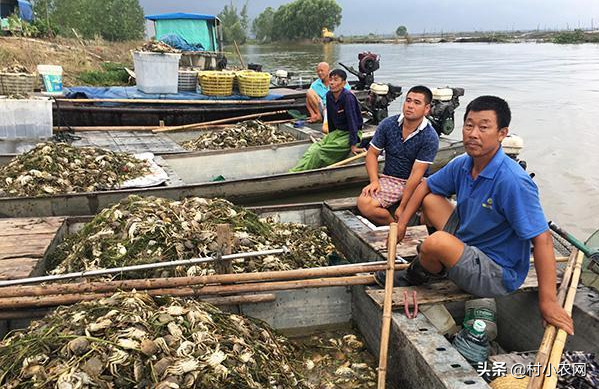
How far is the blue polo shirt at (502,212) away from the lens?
289 cm

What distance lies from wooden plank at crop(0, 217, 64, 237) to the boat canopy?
10903 mm

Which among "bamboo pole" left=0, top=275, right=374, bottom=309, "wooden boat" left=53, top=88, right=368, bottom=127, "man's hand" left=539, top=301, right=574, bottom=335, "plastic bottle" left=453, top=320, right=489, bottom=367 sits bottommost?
"plastic bottle" left=453, top=320, right=489, bottom=367

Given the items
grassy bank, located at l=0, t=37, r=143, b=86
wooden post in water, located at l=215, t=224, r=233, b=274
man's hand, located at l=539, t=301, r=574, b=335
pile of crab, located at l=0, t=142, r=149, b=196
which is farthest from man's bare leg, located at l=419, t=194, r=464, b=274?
grassy bank, located at l=0, t=37, r=143, b=86

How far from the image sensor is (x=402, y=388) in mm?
3273

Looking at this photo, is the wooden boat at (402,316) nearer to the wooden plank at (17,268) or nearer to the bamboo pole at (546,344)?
the wooden plank at (17,268)

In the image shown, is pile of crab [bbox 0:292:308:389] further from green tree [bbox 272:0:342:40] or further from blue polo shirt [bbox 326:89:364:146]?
green tree [bbox 272:0:342:40]

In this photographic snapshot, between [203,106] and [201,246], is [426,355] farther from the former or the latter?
[203,106]

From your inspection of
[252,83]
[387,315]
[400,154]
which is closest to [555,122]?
[252,83]

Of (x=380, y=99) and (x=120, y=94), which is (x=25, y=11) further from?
(x=380, y=99)

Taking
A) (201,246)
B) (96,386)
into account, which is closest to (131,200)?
(201,246)

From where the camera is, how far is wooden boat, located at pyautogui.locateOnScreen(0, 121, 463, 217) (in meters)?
5.85

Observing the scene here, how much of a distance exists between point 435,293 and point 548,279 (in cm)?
92

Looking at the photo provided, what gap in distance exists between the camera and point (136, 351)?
8.50 feet

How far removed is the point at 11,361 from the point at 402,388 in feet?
8.53
